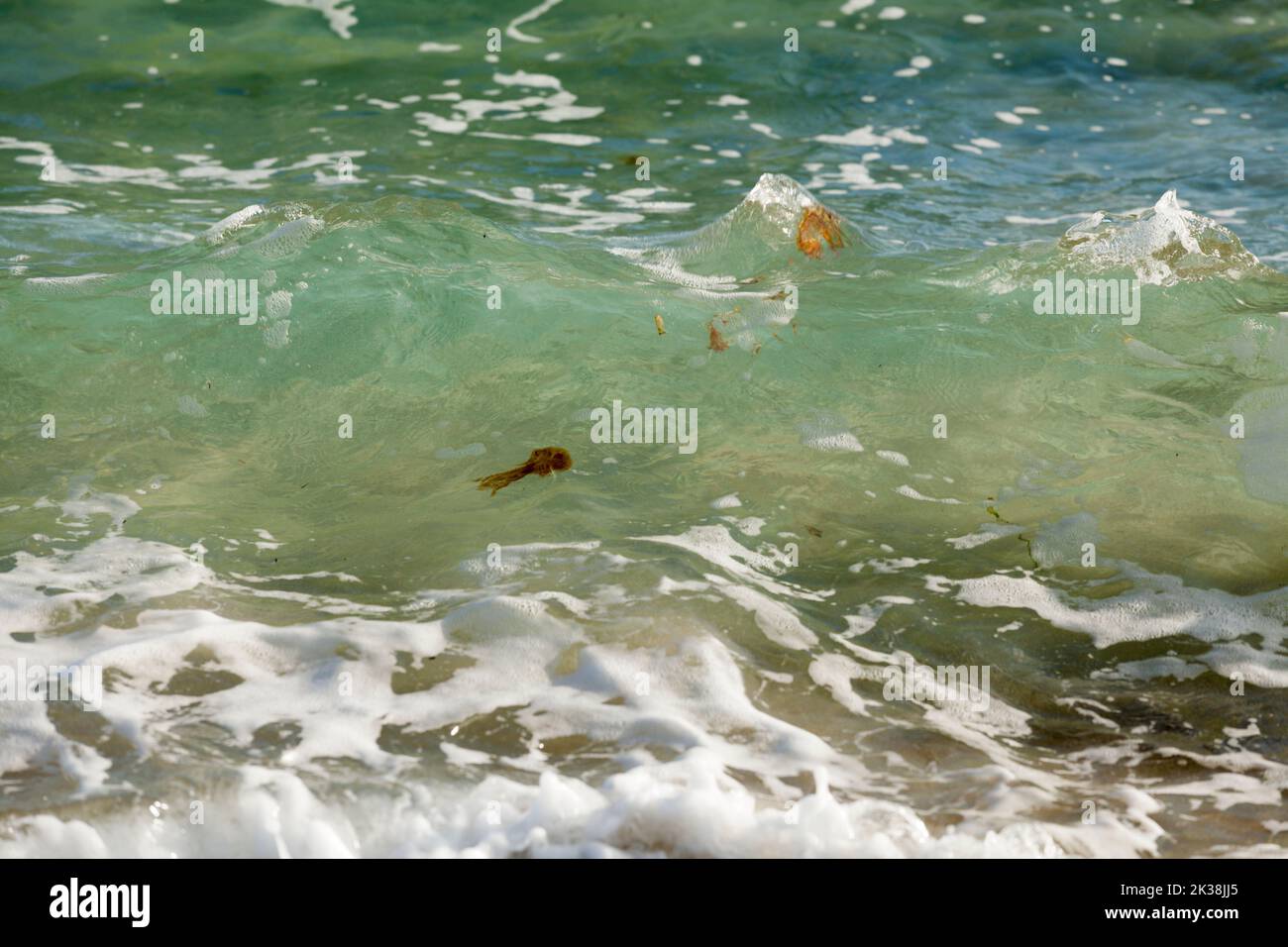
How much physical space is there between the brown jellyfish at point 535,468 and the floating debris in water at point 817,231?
219 cm

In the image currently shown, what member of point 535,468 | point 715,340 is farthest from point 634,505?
point 715,340

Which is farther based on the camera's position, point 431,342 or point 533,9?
point 533,9

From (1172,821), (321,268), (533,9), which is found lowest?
(1172,821)

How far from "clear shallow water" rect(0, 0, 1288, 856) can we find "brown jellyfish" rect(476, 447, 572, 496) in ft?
0.16

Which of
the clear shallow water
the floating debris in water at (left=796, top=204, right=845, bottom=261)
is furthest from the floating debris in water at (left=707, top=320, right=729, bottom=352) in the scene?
the floating debris in water at (left=796, top=204, right=845, bottom=261)

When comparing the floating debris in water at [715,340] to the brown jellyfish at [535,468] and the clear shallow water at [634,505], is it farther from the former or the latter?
the brown jellyfish at [535,468]

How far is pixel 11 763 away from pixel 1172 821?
2406 millimetres

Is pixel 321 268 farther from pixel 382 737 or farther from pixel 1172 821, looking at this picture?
pixel 1172 821

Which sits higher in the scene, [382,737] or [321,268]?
[321,268]

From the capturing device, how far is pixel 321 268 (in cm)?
539

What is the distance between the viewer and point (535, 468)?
4.24m

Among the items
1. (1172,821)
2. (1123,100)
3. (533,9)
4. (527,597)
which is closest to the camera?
(1172,821)
